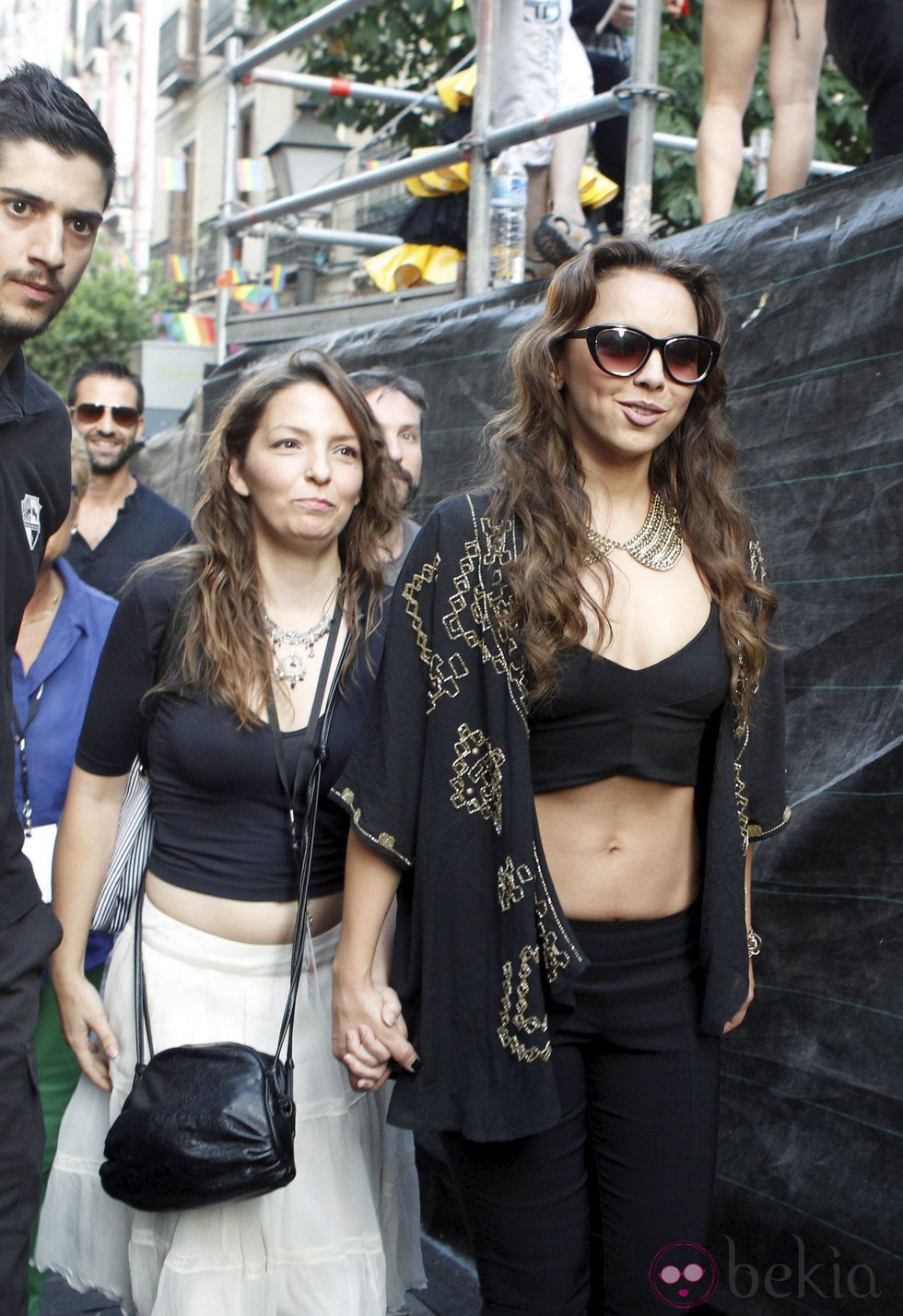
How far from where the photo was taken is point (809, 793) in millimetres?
3203

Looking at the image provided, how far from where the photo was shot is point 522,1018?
246cm

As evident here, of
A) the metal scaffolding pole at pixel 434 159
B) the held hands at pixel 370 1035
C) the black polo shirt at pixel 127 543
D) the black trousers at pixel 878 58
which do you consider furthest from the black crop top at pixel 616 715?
the black polo shirt at pixel 127 543

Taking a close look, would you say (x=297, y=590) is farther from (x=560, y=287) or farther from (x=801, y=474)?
(x=801, y=474)

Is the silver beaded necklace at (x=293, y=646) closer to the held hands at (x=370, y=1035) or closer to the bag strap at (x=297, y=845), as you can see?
the bag strap at (x=297, y=845)

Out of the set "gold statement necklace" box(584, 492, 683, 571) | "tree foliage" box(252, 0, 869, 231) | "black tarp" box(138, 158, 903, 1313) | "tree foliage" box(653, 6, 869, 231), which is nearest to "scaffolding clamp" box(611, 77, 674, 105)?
"black tarp" box(138, 158, 903, 1313)

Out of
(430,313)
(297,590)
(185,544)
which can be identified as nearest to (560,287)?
(297,590)

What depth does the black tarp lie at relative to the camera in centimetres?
305

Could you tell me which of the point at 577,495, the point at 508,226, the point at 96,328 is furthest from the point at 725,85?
the point at 96,328

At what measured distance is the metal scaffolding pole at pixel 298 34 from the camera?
6.32 meters

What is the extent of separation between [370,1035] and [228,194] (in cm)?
627

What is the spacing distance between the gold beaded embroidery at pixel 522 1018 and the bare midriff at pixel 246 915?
Result: 533mm

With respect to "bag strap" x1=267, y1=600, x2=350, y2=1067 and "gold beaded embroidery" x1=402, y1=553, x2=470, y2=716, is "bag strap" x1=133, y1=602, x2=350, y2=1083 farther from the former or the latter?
"gold beaded embroidery" x1=402, y1=553, x2=470, y2=716

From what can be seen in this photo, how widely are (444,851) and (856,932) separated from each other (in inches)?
39.4

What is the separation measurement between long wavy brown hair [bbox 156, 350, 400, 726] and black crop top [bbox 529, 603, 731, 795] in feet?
1.95
